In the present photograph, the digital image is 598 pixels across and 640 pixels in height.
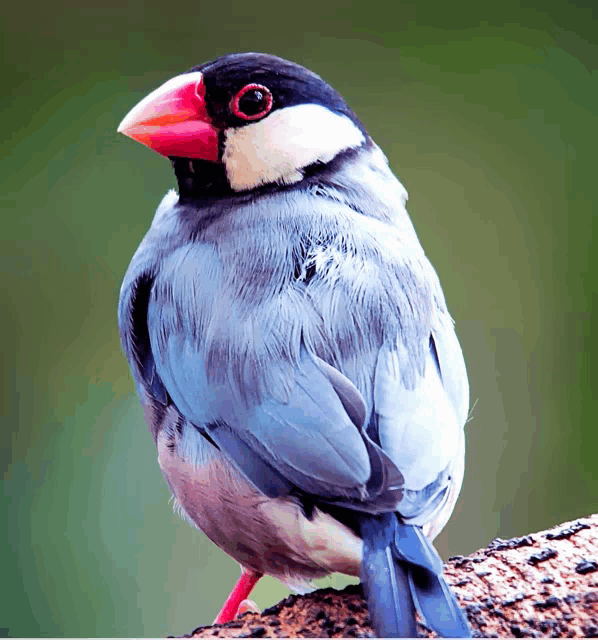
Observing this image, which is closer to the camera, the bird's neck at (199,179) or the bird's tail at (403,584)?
the bird's tail at (403,584)

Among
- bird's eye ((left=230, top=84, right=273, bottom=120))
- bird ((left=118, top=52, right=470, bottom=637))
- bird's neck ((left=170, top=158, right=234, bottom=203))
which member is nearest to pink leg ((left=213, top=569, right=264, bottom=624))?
bird ((left=118, top=52, right=470, bottom=637))

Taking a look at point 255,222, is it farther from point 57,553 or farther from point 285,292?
point 57,553

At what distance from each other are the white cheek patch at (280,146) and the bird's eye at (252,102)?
1cm

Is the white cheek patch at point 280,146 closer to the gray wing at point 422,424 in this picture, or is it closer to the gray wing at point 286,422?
the gray wing at point 286,422

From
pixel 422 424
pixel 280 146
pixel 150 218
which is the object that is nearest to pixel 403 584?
pixel 422 424

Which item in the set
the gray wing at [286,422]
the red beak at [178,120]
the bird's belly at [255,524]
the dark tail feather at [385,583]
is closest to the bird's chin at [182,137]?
the red beak at [178,120]

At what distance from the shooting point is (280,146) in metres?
1.33

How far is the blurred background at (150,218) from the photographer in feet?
7.36

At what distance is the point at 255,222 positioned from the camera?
1289 mm

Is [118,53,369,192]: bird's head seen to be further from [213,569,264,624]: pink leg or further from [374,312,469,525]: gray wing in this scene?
[213,569,264,624]: pink leg

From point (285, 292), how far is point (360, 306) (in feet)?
0.34

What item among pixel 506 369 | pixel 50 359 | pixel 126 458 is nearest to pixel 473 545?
pixel 506 369

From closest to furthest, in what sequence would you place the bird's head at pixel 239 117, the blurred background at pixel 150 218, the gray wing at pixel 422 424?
1. the gray wing at pixel 422 424
2. the bird's head at pixel 239 117
3. the blurred background at pixel 150 218

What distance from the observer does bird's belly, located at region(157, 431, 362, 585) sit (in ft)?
3.52
